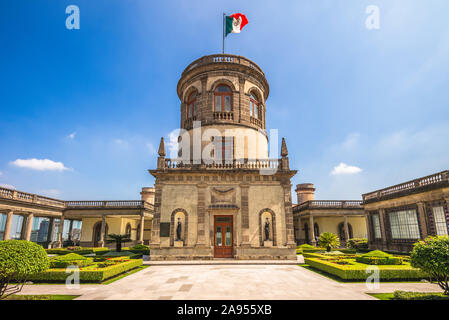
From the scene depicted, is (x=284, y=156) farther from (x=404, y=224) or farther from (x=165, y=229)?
(x=404, y=224)

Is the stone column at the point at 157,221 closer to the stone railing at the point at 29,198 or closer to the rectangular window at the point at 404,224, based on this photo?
the stone railing at the point at 29,198

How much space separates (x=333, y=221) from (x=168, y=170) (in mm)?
30374

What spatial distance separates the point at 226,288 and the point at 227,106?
62.1ft

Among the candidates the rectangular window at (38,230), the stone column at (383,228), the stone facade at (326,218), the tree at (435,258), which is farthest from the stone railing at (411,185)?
the rectangular window at (38,230)

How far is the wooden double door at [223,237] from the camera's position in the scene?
21500mm

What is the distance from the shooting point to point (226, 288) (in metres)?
11.2

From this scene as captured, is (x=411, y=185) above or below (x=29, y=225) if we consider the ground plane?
above

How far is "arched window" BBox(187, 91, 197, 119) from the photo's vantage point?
2715 centimetres

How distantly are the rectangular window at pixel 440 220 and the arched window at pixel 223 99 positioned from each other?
20347mm

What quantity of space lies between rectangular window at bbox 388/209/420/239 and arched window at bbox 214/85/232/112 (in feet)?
66.7

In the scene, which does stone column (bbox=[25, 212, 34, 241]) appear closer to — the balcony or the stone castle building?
the stone castle building

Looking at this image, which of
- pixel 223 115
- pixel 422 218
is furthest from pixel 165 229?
pixel 422 218

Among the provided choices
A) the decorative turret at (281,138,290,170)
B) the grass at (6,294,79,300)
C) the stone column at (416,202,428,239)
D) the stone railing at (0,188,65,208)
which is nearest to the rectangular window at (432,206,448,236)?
the stone column at (416,202,428,239)
